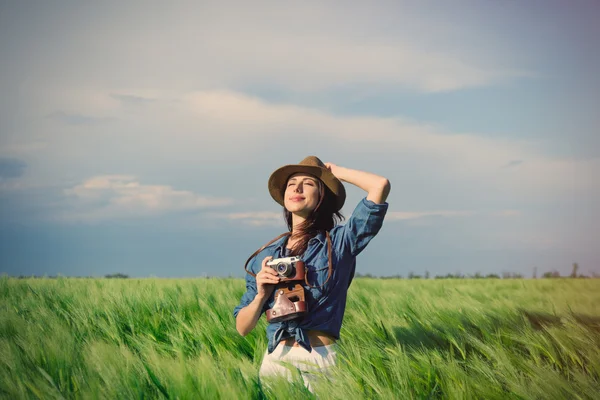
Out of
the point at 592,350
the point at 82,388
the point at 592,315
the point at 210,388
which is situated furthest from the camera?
the point at 592,315

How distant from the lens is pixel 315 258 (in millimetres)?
3137

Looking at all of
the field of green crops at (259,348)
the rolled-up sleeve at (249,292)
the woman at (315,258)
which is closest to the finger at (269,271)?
the woman at (315,258)

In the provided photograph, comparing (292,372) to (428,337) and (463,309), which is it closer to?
(428,337)

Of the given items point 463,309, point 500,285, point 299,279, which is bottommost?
point 500,285

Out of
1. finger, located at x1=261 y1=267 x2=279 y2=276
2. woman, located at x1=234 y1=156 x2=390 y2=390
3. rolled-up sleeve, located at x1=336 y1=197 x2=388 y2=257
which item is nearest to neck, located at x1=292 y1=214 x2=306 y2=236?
woman, located at x1=234 y1=156 x2=390 y2=390

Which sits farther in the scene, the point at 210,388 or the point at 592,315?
the point at 592,315

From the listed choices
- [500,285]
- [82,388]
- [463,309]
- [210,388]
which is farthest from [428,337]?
[500,285]

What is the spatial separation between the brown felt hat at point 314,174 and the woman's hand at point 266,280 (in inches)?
23.2

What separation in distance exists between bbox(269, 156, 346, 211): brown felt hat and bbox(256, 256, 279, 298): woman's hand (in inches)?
23.2

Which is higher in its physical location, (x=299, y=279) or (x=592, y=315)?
(x=299, y=279)

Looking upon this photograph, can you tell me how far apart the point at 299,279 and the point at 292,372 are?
479 millimetres

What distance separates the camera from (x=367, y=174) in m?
3.06

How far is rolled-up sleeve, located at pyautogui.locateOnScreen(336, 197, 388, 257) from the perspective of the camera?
2977mm

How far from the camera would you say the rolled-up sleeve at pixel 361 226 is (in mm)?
2977
